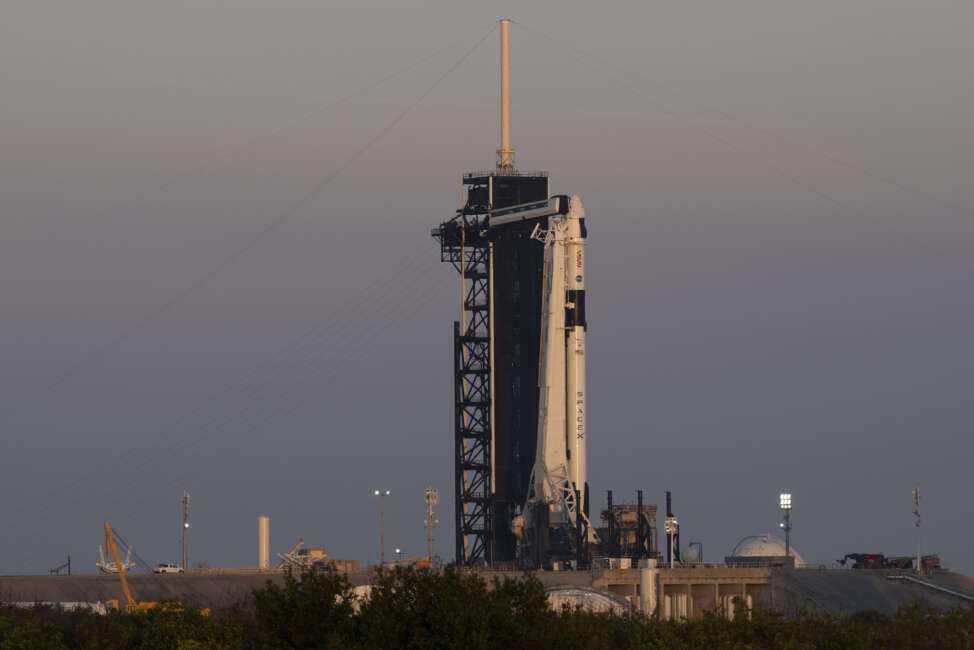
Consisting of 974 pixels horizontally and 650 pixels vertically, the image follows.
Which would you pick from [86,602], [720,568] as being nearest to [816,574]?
[720,568]

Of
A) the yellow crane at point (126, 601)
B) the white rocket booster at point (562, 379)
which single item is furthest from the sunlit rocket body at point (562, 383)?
the yellow crane at point (126, 601)

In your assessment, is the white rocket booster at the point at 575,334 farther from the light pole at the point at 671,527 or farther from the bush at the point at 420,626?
the bush at the point at 420,626

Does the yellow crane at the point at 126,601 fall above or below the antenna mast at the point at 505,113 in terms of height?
below

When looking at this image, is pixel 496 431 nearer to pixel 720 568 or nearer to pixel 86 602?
pixel 720 568

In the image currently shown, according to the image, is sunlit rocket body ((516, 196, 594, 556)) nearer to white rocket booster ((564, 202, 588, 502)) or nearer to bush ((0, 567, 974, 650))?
white rocket booster ((564, 202, 588, 502))

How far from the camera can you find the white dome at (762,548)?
464 ft

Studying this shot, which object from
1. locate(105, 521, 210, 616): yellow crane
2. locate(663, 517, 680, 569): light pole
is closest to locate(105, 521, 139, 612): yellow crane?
locate(105, 521, 210, 616): yellow crane

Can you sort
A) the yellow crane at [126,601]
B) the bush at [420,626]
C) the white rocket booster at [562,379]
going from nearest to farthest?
the bush at [420,626] < the yellow crane at [126,601] < the white rocket booster at [562,379]

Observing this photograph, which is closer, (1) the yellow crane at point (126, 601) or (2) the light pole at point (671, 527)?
(1) the yellow crane at point (126, 601)

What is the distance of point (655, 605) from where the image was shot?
111 m

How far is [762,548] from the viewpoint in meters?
142

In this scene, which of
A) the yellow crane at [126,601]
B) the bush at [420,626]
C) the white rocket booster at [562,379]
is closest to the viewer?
the bush at [420,626]

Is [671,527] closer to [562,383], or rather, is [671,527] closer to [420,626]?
[562,383]

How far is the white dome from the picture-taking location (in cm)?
14150
